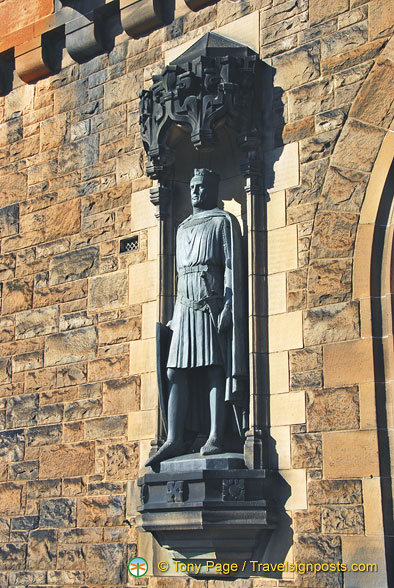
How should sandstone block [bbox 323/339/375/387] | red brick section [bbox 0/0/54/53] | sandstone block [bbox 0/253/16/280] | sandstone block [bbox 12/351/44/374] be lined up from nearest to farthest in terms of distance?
sandstone block [bbox 323/339/375/387]
sandstone block [bbox 12/351/44/374]
sandstone block [bbox 0/253/16/280]
red brick section [bbox 0/0/54/53]

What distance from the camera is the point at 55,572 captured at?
808cm

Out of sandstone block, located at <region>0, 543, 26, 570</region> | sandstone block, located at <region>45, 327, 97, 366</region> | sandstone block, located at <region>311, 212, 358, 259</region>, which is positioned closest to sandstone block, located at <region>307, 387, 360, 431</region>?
sandstone block, located at <region>311, 212, 358, 259</region>

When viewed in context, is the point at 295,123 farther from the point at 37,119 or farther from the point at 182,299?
the point at 37,119

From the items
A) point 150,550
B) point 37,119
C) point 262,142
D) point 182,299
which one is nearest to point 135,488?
point 150,550

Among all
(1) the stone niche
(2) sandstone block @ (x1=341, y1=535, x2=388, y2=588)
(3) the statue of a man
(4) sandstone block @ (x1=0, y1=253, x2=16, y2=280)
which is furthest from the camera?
(4) sandstone block @ (x1=0, y1=253, x2=16, y2=280)

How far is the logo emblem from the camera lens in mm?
7543

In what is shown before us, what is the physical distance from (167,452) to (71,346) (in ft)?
5.61

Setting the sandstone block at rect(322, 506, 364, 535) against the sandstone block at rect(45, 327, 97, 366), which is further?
the sandstone block at rect(45, 327, 97, 366)

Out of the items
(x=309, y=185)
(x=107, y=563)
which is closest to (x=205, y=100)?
(x=309, y=185)

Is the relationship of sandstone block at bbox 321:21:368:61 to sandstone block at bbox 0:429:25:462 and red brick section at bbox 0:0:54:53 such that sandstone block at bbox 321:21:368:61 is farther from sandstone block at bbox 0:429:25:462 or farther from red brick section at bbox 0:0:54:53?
sandstone block at bbox 0:429:25:462

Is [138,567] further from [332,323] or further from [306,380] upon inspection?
[332,323]

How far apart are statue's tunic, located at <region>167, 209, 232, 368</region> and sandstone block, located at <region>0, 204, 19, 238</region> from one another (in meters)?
2.43

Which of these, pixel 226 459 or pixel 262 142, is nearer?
pixel 226 459

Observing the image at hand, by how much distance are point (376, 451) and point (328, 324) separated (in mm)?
947
